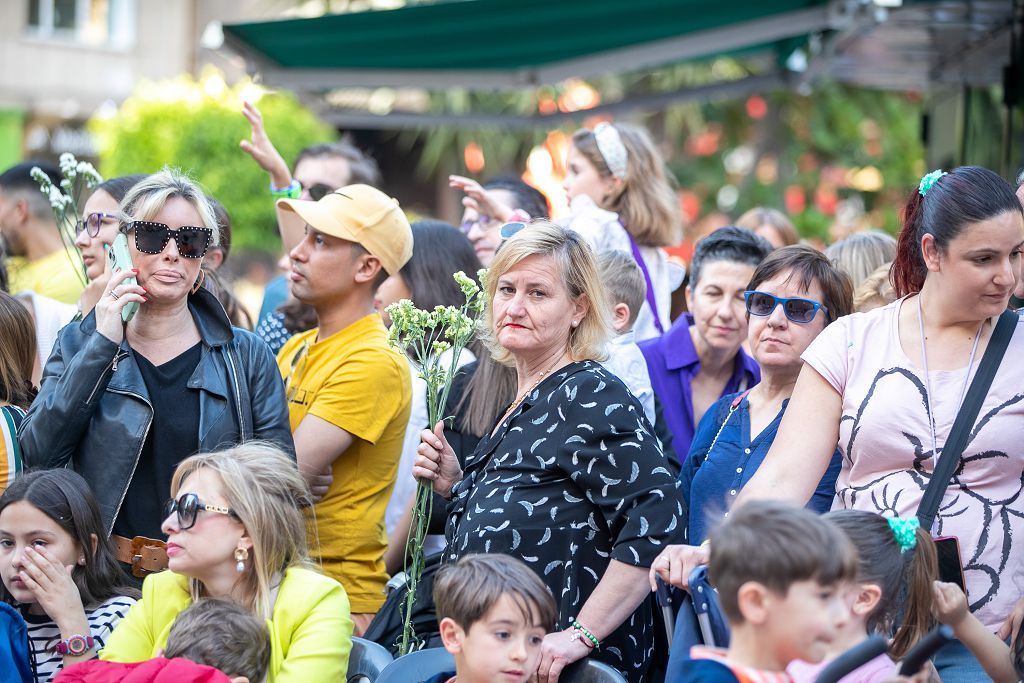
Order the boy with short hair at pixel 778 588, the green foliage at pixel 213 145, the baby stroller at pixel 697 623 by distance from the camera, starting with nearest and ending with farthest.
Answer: the boy with short hair at pixel 778 588 < the baby stroller at pixel 697 623 < the green foliage at pixel 213 145

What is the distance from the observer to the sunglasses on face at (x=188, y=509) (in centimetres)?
349

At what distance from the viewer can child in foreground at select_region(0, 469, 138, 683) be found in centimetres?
370

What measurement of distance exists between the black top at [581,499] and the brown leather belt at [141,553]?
1.02m

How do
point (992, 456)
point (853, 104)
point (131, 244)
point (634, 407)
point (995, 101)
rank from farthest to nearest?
1. point (853, 104)
2. point (995, 101)
3. point (131, 244)
4. point (634, 407)
5. point (992, 456)

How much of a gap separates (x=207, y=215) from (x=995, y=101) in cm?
589

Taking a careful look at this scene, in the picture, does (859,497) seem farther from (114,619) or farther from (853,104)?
(853,104)

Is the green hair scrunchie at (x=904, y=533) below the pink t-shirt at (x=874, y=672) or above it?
above

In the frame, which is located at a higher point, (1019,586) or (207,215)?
(207,215)

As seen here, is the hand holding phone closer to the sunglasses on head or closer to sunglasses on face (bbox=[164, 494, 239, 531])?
sunglasses on face (bbox=[164, 494, 239, 531])

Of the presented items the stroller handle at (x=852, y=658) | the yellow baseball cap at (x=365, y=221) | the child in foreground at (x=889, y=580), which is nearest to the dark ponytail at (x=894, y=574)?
the child in foreground at (x=889, y=580)

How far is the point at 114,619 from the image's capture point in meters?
3.79

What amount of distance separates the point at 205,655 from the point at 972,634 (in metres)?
1.96

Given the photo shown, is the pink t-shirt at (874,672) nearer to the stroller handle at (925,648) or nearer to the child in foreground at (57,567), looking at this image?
the stroller handle at (925,648)

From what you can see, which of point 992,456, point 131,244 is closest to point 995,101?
point 992,456
